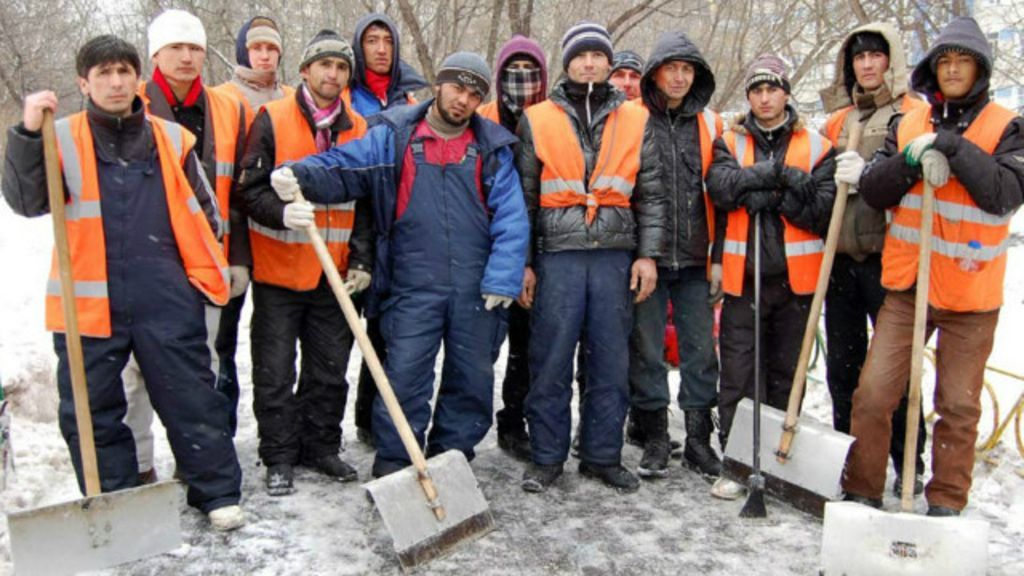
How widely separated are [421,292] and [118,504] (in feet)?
5.17

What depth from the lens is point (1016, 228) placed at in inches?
362

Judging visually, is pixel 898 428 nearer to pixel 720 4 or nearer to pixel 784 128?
pixel 784 128

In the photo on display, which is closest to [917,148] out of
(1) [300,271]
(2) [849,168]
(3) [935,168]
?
(3) [935,168]

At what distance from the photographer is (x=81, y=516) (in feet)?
10.5

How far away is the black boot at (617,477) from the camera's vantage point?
14.2ft

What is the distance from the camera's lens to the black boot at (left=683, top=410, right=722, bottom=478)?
15.0ft

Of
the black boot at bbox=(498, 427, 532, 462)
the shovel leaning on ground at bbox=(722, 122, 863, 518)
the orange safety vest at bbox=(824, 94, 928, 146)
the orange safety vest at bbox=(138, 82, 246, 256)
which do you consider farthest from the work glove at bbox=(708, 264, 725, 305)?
the orange safety vest at bbox=(138, 82, 246, 256)

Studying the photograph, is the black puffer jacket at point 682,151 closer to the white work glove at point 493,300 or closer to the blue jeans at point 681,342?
the blue jeans at point 681,342

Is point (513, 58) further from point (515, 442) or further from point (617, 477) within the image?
point (617, 477)

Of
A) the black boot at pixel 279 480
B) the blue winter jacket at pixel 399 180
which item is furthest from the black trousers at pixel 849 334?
the black boot at pixel 279 480

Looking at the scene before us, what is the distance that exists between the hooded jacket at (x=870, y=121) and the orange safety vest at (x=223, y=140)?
3.06 meters

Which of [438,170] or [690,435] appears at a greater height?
[438,170]

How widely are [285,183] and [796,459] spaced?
276 cm

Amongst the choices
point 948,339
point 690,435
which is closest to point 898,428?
point 948,339
